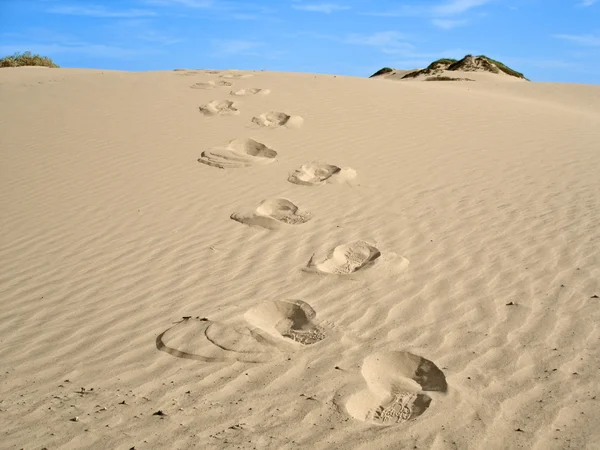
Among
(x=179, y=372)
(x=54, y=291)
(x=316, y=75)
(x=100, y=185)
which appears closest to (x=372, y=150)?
(x=100, y=185)

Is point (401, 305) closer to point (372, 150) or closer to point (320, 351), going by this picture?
point (320, 351)

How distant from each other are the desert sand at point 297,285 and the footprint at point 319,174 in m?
0.04

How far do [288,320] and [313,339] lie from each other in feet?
1.14

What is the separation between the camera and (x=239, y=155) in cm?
736

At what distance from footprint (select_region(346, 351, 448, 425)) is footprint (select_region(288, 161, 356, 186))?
11.5 ft

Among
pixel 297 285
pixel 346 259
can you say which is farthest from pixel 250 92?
pixel 297 285

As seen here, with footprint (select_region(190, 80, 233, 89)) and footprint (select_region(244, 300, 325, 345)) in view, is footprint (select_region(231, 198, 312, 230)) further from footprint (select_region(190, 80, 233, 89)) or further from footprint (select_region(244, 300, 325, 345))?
footprint (select_region(190, 80, 233, 89))

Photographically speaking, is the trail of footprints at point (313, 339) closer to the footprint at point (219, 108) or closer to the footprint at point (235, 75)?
the footprint at point (219, 108)

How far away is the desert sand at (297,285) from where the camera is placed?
2.60m

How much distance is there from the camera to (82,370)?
305cm

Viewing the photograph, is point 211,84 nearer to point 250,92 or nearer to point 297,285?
point 250,92

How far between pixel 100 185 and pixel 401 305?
165 inches

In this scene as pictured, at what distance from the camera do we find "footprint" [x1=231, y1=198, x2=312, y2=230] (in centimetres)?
522

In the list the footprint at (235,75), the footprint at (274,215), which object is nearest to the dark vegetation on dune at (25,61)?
the footprint at (235,75)
